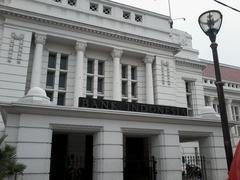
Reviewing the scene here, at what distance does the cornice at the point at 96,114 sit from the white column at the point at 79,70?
882 cm

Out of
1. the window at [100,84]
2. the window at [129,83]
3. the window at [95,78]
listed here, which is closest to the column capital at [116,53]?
the window at [95,78]

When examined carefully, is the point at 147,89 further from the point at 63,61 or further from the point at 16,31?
the point at 16,31

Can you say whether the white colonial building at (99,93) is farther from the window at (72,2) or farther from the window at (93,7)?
the window at (93,7)

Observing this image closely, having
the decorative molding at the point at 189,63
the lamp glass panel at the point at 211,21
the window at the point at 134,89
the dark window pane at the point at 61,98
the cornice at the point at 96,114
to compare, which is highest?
the decorative molding at the point at 189,63

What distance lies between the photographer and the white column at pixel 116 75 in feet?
79.2

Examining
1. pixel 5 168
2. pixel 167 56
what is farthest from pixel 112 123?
pixel 167 56

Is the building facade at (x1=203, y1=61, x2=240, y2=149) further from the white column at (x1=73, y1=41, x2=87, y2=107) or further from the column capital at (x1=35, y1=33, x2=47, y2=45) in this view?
the column capital at (x1=35, y1=33, x2=47, y2=45)

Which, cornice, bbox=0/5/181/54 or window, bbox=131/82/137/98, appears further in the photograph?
window, bbox=131/82/137/98

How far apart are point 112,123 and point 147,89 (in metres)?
12.2

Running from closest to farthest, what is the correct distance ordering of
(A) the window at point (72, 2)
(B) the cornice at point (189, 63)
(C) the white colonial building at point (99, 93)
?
(C) the white colonial building at point (99, 93), (A) the window at point (72, 2), (B) the cornice at point (189, 63)

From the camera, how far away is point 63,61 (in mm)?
24672

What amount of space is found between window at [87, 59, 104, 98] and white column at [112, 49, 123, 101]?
54.5 inches

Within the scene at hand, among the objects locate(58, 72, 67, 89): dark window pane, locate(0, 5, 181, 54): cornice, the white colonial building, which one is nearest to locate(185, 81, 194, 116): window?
the white colonial building

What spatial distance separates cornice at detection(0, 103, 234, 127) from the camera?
12202 mm
